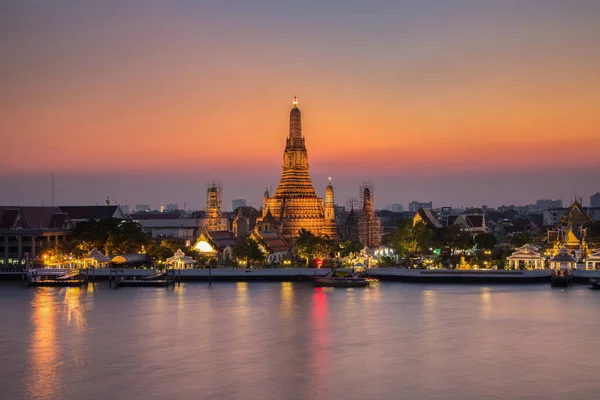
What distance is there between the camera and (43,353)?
104 feet

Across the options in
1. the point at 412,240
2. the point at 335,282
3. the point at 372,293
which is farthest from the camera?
the point at 412,240

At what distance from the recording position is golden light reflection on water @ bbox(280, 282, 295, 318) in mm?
41438

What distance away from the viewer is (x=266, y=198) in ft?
277

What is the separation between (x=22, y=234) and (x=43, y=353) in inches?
1555

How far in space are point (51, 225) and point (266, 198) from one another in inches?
845

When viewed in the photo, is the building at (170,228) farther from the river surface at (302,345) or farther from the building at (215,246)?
the river surface at (302,345)

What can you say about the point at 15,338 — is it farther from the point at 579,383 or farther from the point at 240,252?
the point at 240,252

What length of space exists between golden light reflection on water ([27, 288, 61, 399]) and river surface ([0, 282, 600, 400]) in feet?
0.22

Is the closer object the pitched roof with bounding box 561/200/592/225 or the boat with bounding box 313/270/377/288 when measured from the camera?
the boat with bounding box 313/270/377/288

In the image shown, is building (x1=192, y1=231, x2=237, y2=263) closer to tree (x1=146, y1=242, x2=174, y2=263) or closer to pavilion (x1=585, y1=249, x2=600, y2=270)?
tree (x1=146, y1=242, x2=174, y2=263)

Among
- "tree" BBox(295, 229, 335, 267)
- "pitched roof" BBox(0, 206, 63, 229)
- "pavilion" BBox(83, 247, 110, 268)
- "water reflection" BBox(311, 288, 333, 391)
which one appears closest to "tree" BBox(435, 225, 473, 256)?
"tree" BBox(295, 229, 335, 267)

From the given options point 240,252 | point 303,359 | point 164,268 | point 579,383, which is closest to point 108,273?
point 164,268

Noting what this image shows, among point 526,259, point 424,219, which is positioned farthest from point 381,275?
point 424,219

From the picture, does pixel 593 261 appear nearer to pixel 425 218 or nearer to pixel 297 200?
pixel 425 218
